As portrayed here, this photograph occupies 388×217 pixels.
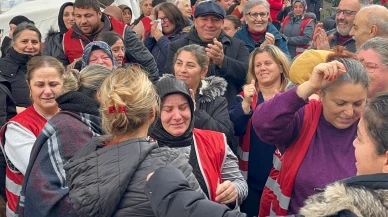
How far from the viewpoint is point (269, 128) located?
9.57ft

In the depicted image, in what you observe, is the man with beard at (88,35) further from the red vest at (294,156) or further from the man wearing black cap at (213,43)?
the red vest at (294,156)

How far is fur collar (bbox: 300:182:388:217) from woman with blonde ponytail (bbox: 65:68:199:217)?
0.59 metres

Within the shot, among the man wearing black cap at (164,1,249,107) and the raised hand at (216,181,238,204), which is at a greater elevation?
the man wearing black cap at (164,1,249,107)

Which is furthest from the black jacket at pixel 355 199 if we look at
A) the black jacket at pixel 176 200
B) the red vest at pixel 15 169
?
the red vest at pixel 15 169

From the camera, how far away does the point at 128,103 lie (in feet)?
7.80

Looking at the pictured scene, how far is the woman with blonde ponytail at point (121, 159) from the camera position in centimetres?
225

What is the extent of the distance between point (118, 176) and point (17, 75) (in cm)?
379

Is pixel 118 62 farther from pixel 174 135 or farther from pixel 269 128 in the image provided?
pixel 269 128

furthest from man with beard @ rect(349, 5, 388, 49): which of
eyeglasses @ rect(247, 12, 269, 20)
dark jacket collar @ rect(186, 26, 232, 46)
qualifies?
eyeglasses @ rect(247, 12, 269, 20)

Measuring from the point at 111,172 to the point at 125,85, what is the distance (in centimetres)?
39

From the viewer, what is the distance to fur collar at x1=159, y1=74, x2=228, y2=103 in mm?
4277

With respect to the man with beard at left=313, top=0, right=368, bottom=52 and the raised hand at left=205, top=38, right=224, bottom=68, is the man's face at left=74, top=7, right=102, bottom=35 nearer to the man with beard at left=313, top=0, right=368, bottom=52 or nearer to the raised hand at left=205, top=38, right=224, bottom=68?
the raised hand at left=205, top=38, right=224, bottom=68

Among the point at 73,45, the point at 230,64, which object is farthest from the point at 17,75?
the point at 230,64

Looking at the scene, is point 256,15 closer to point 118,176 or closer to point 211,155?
point 211,155
